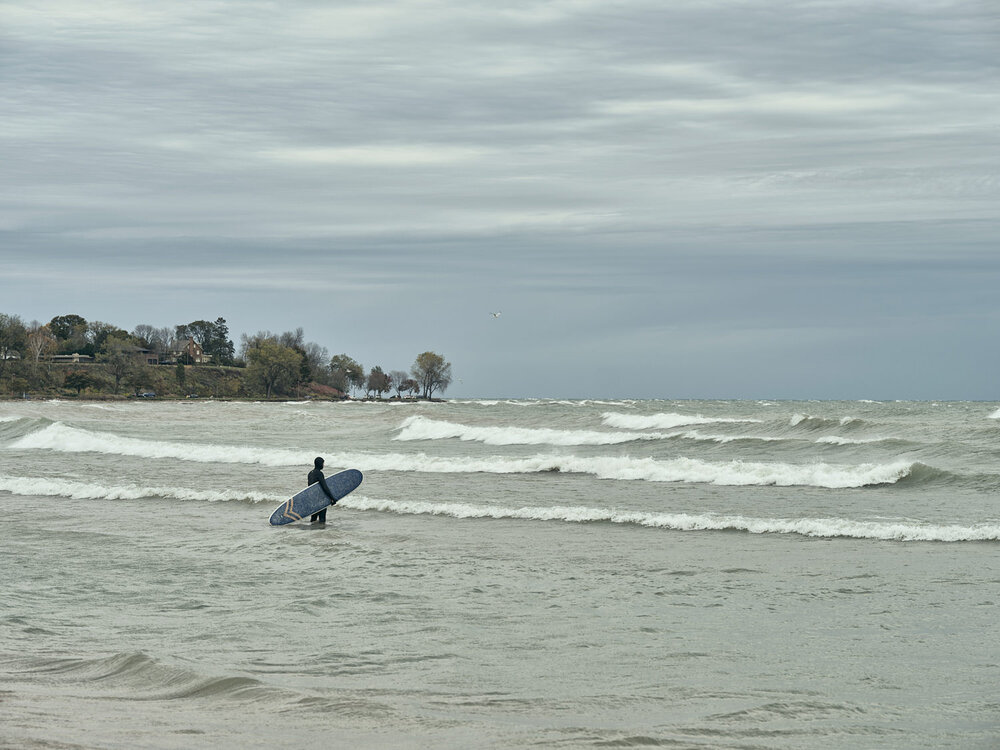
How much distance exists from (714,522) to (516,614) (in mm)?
7833

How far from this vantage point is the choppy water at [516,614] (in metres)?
6.58

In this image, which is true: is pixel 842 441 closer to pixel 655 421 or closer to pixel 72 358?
pixel 655 421

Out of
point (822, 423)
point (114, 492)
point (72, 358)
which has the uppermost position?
point (72, 358)

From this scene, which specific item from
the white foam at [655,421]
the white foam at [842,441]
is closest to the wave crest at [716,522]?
the white foam at [842,441]

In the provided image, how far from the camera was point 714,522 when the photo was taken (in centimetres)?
1716

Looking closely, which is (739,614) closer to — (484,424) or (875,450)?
(875,450)

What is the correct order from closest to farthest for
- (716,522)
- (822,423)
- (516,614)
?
(516,614), (716,522), (822,423)

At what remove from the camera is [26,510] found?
20203 mm

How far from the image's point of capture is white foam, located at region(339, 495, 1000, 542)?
1550 centimetres

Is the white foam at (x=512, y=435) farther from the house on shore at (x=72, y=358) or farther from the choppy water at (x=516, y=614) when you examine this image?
the house on shore at (x=72, y=358)

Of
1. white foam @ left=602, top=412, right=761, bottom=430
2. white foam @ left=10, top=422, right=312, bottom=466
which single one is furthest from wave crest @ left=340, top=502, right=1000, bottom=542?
white foam @ left=602, top=412, right=761, bottom=430

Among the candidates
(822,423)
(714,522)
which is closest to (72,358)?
(822,423)

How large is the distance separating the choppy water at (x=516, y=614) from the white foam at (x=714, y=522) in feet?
0.23

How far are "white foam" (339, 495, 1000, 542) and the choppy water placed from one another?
0.23 feet
